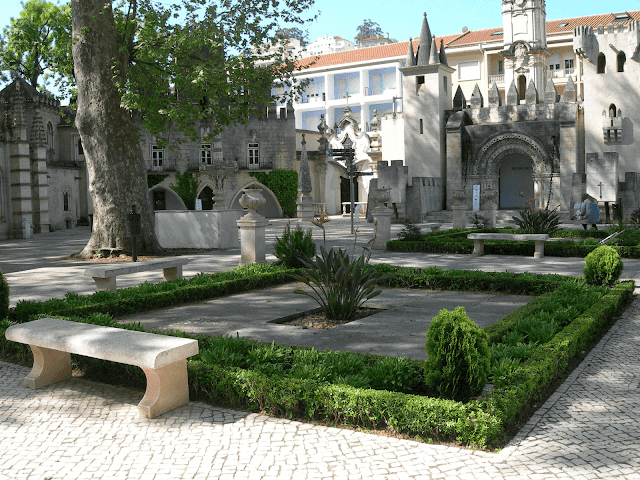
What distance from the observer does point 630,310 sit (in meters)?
7.96

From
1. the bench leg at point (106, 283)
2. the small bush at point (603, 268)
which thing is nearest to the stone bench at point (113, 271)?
the bench leg at point (106, 283)

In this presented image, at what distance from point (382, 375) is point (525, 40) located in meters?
34.8

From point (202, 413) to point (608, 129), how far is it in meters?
27.4

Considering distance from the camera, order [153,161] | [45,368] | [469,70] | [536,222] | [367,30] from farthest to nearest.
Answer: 1. [367,30]
2. [469,70]
3. [153,161]
4. [536,222]
5. [45,368]

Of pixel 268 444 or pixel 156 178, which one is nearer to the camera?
pixel 268 444

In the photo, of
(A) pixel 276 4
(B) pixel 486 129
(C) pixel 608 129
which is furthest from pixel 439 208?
(A) pixel 276 4

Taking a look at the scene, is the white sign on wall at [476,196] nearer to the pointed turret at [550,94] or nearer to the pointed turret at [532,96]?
the pointed turret at [532,96]

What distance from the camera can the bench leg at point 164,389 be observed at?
15.2 feet

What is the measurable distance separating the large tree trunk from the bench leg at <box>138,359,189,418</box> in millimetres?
11050

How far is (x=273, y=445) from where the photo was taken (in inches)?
161

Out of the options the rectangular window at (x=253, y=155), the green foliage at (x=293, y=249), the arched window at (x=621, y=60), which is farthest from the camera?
the rectangular window at (x=253, y=155)

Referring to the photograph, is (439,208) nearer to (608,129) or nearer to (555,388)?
(608,129)

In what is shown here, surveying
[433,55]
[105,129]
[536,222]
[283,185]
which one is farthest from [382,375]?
[283,185]

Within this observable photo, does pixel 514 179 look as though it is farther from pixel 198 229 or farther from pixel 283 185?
pixel 198 229
